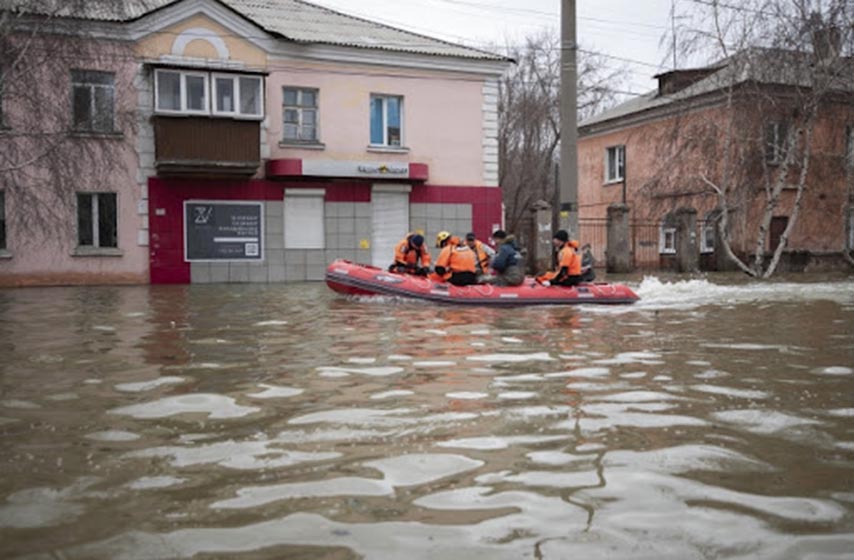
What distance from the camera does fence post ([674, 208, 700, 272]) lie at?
29469 millimetres

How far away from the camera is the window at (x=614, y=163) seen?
3762 centimetres

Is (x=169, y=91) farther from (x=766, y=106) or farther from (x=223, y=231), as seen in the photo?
(x=766, y=106)

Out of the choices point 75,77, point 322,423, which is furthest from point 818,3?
point 322,423

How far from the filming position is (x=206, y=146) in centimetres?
2369

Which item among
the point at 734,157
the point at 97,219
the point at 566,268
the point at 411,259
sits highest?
the point at 734,157

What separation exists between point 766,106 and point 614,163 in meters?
14.7

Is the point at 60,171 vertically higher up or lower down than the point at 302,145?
lower down

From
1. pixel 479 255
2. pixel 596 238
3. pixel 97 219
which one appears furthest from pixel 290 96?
pixel 596 238

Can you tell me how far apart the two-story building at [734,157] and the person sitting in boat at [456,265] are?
1124 cm

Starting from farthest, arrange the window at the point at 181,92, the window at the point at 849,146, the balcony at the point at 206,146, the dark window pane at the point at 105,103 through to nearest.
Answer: the window at the point at 849,146
the window at the point at 181,92
the balcony at the point at 206,146
the dark window pane at the point at 105,103

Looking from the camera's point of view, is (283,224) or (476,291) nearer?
(476,291)

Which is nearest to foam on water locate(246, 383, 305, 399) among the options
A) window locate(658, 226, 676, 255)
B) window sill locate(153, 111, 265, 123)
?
window sill locate(153, 111, 265, 123)

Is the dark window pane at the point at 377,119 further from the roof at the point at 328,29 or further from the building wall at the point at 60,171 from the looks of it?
the building wall at the point at 60,171

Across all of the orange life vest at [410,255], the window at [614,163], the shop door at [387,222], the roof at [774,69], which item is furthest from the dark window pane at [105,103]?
the window at [614,163]
